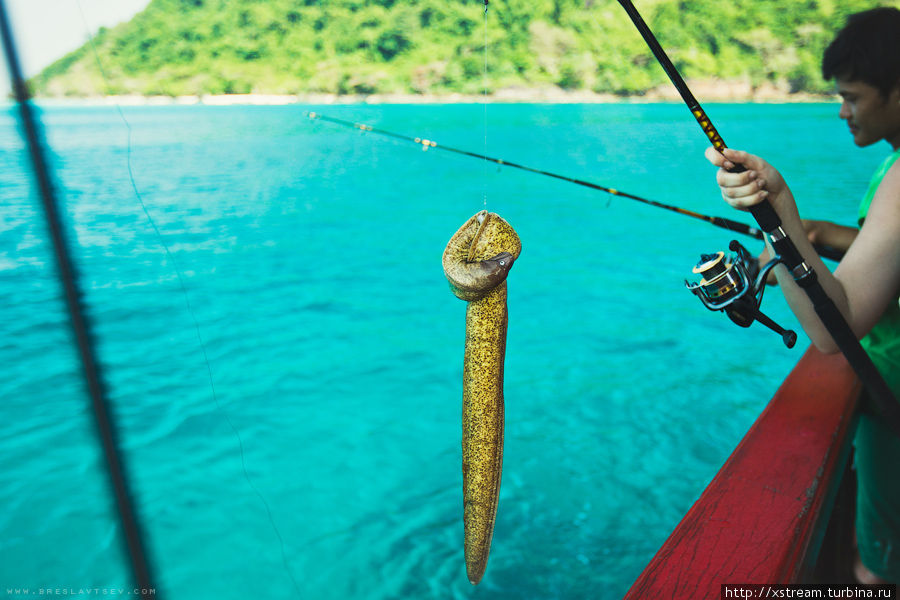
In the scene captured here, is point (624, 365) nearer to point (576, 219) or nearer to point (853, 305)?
point (853, 305)

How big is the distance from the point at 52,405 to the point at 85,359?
790cm

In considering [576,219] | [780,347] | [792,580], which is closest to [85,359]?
[792,580]

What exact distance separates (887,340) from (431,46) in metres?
28.8

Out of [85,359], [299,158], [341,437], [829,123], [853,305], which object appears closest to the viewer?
[85,359]

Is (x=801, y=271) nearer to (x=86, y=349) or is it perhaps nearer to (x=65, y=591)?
(x=86, y=349)

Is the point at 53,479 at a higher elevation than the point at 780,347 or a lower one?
higher

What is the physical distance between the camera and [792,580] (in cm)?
160

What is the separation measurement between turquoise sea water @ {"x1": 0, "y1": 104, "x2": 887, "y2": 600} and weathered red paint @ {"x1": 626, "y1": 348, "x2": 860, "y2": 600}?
1276 mm

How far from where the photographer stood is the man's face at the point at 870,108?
1.94m

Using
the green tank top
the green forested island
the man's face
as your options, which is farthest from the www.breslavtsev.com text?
the man's face

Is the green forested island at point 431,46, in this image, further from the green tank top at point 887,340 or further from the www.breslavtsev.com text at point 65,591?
the www.breslavtsev.com text at point 65,591

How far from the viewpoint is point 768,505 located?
6.06ft

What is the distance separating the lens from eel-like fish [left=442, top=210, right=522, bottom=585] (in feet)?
5.05

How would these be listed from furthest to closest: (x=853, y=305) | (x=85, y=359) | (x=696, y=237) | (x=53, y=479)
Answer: (x=696, y=237) < (x=53, y=479) < (x=853, y=305) < (x=85, y=359)
